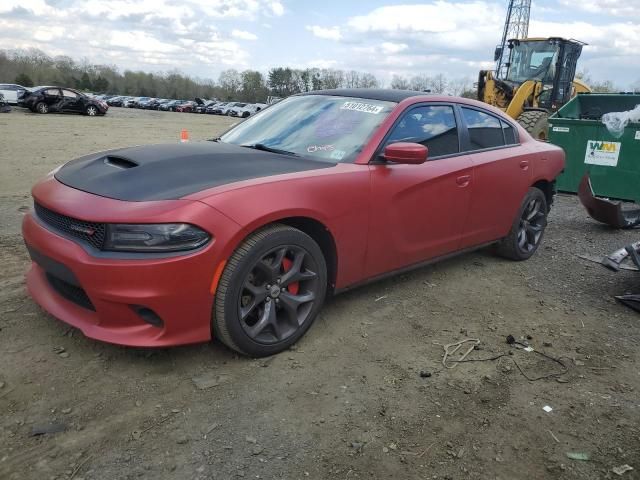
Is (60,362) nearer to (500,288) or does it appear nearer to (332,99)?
(332,99)

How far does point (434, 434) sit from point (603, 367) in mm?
1471

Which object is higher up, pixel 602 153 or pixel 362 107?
pixel 362 107

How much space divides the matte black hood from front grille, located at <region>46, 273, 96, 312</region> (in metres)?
0.54

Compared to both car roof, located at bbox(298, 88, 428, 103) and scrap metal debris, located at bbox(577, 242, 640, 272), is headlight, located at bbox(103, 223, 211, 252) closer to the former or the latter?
car roof, located at bbox(298, 88, 428, 103)

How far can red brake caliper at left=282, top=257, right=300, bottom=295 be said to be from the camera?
3.21 m

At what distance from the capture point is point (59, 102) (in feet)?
93.1

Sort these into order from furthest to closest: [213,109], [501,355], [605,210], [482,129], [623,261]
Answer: [213,109] < [605,210] < [482,129] < [623,261] < [501,355]

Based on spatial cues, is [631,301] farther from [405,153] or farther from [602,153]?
[602,153]

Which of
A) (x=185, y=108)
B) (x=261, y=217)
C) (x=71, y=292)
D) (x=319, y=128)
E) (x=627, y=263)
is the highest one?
(x=185, y=108)

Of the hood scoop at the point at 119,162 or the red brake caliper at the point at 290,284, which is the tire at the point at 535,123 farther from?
the hood scoop at the point at 119,162

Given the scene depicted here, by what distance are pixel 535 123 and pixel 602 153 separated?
131 inches

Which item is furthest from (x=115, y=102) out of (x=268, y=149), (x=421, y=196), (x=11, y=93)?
(x=421, y=196)

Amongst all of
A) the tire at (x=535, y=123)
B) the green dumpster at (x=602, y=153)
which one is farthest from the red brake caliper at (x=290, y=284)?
the tire at (x=535, y=123)

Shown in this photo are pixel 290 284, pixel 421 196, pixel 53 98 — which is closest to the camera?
pixel 290 284
